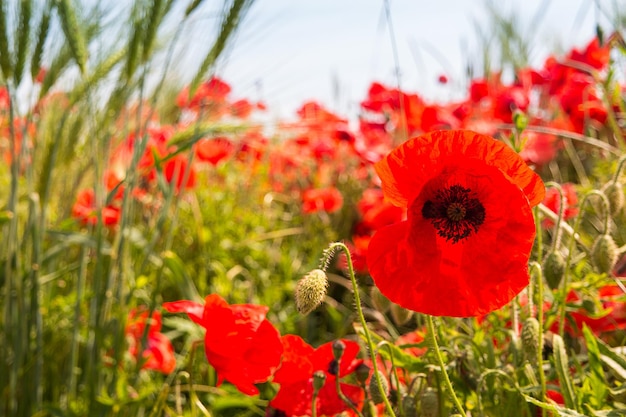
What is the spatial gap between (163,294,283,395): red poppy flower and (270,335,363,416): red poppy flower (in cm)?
3

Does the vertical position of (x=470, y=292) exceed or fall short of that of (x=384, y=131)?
it falls short

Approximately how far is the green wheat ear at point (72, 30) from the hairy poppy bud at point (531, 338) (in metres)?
0.90

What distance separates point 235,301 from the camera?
2.16 m

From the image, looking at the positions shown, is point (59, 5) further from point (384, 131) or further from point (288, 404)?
point (384, 131)

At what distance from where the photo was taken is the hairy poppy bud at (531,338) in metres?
0.96

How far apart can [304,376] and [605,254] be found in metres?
0.44

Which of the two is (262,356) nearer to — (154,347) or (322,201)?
(154,347)

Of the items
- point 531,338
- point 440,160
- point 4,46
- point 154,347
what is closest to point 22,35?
point 4,46

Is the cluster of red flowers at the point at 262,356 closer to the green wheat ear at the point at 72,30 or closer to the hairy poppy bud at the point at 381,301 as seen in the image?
the hairy poppy bud at the point at 381,301

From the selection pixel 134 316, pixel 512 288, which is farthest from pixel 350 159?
pixel 512 288

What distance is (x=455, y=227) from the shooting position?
908 millimetres

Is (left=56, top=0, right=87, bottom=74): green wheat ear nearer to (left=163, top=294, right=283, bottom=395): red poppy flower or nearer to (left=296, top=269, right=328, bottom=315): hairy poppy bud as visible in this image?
(left=163, top=294, right=283, bottom=395): red poppy flower

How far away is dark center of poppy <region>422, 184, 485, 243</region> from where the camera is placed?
90 cm

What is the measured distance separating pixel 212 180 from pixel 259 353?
8.01 feet
